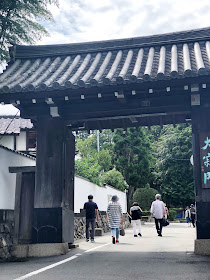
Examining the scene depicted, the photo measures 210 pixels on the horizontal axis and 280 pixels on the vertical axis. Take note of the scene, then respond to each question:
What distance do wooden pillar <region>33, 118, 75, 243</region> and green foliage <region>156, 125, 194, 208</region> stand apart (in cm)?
4026

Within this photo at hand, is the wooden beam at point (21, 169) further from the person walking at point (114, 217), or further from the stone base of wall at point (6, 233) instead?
the person walking at point (114, 217)

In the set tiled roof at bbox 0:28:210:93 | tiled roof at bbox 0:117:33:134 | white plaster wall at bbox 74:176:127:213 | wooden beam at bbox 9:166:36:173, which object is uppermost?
tiled roof at bbox 0:117:33:134

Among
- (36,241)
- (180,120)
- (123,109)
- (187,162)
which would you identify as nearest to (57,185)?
(36,241)

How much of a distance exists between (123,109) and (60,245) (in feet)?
13.8

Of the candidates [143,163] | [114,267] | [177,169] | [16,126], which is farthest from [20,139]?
[177,169]

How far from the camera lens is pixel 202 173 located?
32.8 feet

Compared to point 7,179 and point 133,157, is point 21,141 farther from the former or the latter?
point 7,179

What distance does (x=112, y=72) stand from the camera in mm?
10297

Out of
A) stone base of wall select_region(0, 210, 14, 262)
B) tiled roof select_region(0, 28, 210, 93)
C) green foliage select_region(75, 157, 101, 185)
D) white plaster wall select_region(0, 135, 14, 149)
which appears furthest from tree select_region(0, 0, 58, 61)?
white plaster wall select_region(0, 135, 14, 149)

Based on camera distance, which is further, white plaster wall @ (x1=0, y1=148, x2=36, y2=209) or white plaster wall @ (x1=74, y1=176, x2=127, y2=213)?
white plaster wall @ (x1=74, y1=176, x2=127, y2=213)

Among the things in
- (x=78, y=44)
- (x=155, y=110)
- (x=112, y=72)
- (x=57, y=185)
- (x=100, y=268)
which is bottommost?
(x=100, y=268)

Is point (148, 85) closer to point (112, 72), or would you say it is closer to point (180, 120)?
point (112, 72)

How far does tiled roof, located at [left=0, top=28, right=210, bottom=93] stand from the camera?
9.51 meters

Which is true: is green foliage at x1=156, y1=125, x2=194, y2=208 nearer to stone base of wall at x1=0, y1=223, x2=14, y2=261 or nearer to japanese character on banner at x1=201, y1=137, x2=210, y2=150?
stone base of wall at x1=0, y1=223, x2=14, y2=261
